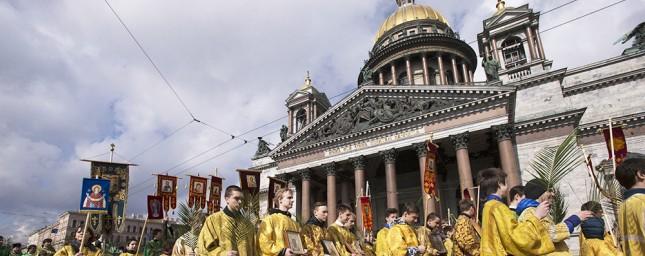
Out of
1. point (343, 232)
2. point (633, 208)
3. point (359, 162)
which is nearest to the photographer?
point (633, 208)

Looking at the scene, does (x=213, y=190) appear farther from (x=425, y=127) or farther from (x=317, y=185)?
(x=317, y=185)

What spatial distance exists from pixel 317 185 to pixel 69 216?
69651mm

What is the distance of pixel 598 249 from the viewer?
500 cm

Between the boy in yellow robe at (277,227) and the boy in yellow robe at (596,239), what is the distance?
12.7ft

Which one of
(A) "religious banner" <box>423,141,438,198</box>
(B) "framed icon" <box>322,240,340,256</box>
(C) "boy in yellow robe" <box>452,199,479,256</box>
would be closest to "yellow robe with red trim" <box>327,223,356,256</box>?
(B) "framed icon" <box>322,240,340,256</box>

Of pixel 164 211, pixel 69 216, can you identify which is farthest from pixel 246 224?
pixel 69 216

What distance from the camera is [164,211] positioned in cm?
1777

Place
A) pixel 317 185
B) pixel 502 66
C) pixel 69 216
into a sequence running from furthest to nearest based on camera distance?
pixel 69 216 → pixel 317 185 → pixel 502 66

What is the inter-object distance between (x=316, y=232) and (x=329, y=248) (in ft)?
1.00

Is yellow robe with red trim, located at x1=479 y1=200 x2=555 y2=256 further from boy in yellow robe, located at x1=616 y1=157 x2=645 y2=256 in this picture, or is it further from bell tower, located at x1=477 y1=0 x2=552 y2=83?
bell tower, located at x1=477 y1=0 x2=552 y2=83

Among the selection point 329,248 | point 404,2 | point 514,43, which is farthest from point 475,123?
point 404,2

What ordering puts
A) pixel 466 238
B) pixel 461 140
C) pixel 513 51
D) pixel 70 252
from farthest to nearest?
pixel 513 51 → pixel 461 140 → pixel 70 252 → pixel 466 238

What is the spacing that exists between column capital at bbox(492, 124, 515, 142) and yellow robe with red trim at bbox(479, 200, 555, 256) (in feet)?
64.5

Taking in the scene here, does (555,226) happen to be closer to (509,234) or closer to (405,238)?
(509,234)
